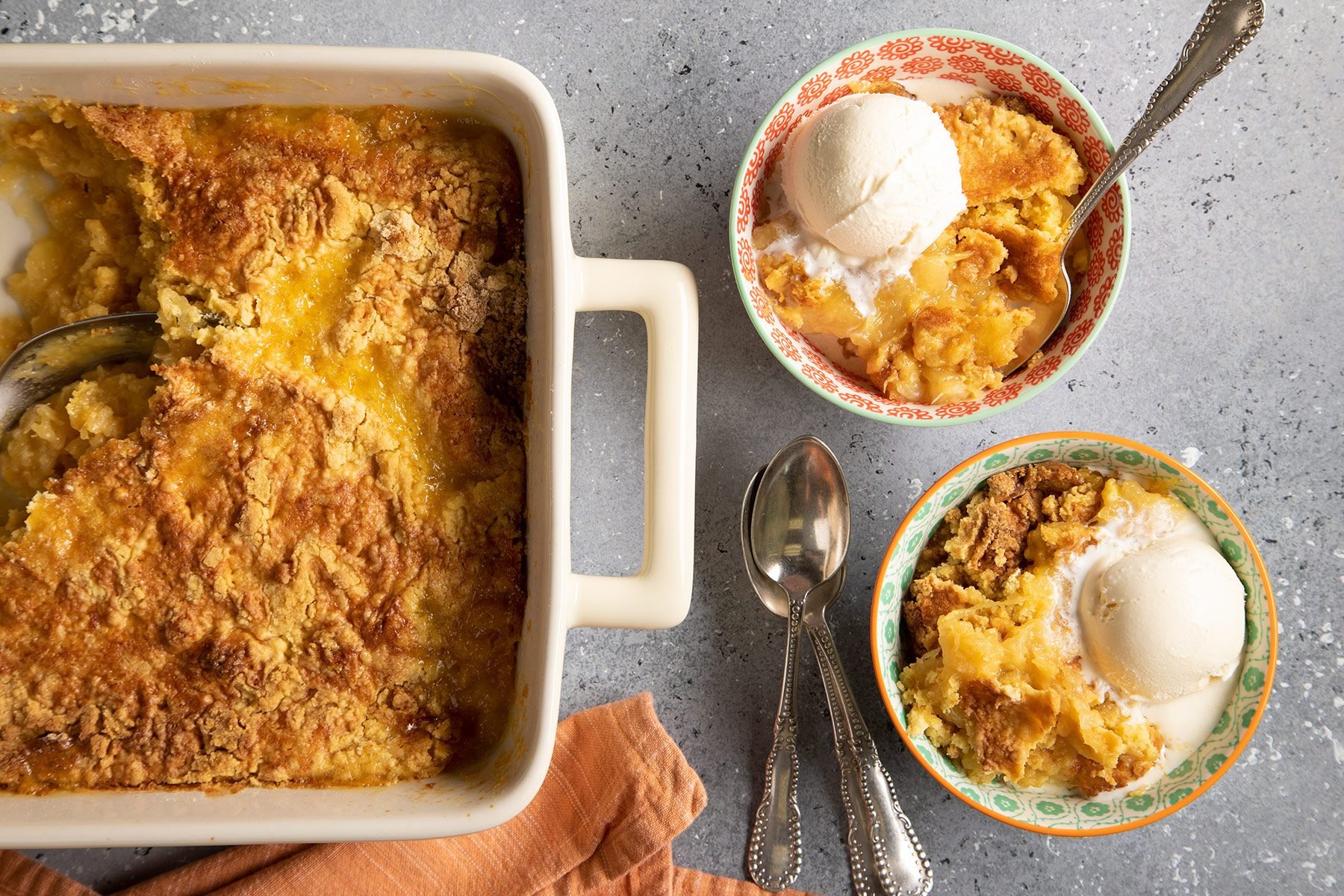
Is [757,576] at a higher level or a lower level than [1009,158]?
lower

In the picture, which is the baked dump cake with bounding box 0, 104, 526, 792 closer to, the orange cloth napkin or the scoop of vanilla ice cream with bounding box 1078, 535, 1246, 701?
the orange cloth napkin

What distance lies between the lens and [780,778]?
162 cm

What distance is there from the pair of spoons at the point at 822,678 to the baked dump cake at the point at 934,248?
0.22m

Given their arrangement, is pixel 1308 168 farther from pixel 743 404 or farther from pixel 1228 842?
pixel 1228 842

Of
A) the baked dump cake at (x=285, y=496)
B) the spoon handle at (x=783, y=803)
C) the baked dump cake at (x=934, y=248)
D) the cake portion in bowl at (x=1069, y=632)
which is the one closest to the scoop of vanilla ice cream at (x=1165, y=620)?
the cake portion in bowl at (x=1069, y=632)

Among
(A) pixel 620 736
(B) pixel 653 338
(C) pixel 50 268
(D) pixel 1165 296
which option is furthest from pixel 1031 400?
(C) pixel 50 268

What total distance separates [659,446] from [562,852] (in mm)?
758

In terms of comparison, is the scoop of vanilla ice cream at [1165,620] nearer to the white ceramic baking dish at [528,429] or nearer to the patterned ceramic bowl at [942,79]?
the patterned ceramic bowl at [942,79]

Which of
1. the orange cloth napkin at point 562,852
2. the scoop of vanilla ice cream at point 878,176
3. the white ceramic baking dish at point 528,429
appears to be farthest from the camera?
the orange cloth napkin at point 562,852

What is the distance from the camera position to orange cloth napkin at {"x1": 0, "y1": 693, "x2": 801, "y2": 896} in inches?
61.1

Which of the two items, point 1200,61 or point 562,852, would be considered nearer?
point 1200,61

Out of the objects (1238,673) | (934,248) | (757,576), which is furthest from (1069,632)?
(934,248)

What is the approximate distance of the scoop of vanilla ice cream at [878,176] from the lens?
4.75ft

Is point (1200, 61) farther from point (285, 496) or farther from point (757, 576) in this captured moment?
point (285, 496)
